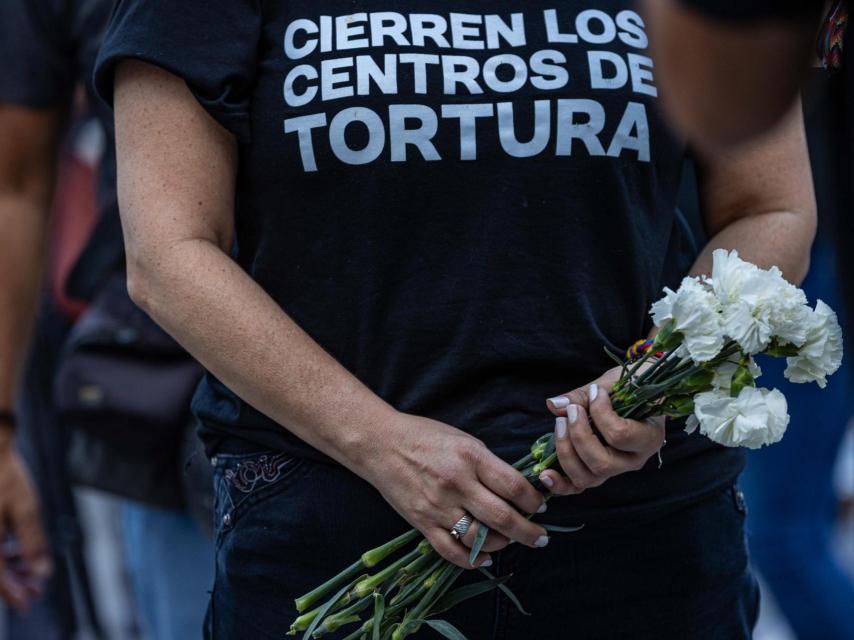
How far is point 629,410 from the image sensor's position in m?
1.62

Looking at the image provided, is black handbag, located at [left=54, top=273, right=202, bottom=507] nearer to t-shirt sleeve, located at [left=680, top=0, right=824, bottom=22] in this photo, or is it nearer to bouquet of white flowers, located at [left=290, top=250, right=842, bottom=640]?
bouquet of white flowers, located at [left=290, top=250, right=842, bottom=640]

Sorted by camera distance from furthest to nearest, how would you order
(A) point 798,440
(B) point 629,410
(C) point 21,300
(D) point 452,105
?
(A) point 798,440
(C) point 21,300
(D) point 452,105
(B) point 629,410

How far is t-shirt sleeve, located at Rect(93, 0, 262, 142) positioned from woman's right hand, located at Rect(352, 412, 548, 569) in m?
0.45

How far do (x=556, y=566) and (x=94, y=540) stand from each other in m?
4.75

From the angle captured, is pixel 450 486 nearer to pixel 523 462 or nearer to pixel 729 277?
pixel 523 462

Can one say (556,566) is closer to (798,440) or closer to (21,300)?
(21,300)

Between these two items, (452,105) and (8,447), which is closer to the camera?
(452,105)

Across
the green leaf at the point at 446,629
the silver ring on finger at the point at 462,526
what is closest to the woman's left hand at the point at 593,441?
the silver ring on finger at the point at 462,526

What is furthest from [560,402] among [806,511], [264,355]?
[806,511]

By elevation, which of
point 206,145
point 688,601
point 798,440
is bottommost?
point 798,440

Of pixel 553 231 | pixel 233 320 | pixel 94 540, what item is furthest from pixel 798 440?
pixel 94 540

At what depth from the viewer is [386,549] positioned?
1.71 metres

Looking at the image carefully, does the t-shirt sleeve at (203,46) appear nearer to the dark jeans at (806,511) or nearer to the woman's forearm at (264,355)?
the woman's forearm at (264,355)

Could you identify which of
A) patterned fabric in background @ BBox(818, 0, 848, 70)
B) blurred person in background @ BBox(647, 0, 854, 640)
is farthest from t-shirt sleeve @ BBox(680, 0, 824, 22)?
patterned fabric in background @ BBox(818, 0, 848, 70)
